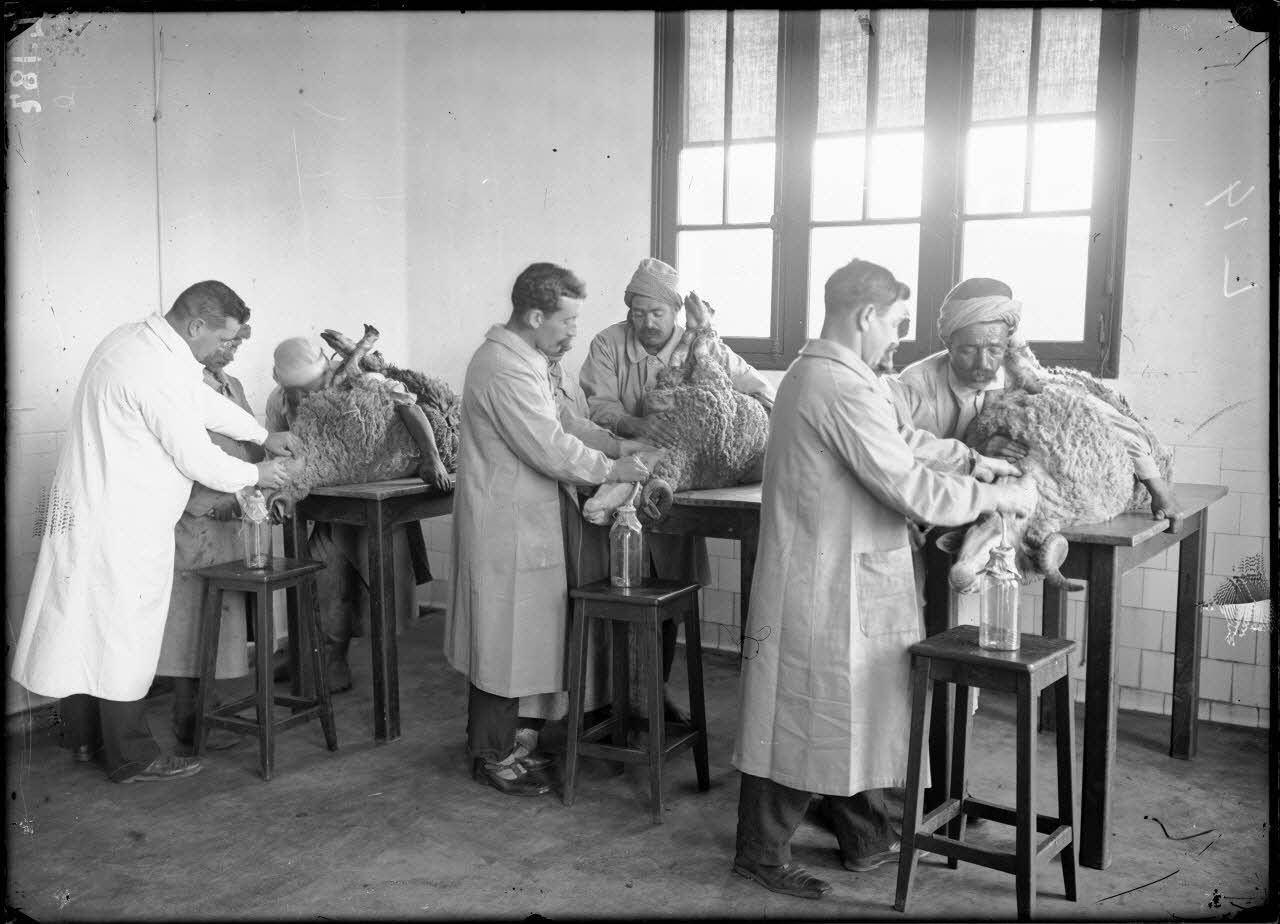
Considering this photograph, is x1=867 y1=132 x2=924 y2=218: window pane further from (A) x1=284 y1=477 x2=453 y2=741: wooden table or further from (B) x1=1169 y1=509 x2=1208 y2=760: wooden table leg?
(A) x1=284 y1=477 x2=453 y2=741: wooden table

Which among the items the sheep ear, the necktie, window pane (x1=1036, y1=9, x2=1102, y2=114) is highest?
window pane (x1=1036, y1=9, x2=1102, y2=114)

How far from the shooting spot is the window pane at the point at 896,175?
5719mm

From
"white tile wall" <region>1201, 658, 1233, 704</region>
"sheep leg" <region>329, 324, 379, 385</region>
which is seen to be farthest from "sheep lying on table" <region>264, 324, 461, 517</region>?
"white tile wall" <region>1201, 658, 1233, 704</region>

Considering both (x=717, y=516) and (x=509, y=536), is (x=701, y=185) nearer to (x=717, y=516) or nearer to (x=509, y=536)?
(x=717, y=516)

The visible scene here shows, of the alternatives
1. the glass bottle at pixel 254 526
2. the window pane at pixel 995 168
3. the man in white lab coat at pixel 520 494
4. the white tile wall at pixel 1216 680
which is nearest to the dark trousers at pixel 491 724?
the man in white lab coat at pixel 520 494

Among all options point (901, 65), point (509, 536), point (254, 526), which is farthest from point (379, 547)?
point (901, 65)

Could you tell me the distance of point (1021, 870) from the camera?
10.00 feet

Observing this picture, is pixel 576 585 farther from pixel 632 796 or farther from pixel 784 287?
pixel 784 287

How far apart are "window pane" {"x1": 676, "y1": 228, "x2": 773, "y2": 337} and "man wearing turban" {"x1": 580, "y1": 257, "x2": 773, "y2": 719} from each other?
101 cm

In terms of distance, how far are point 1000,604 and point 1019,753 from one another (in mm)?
Result: 418

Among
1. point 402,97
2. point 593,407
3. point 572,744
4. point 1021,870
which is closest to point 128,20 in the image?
point 402,97

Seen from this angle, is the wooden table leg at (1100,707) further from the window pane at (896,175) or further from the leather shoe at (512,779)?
the window pane at (896,175)

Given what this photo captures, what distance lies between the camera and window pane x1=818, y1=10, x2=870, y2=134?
5809mm

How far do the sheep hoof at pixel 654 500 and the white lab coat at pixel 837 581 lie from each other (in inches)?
35.8
